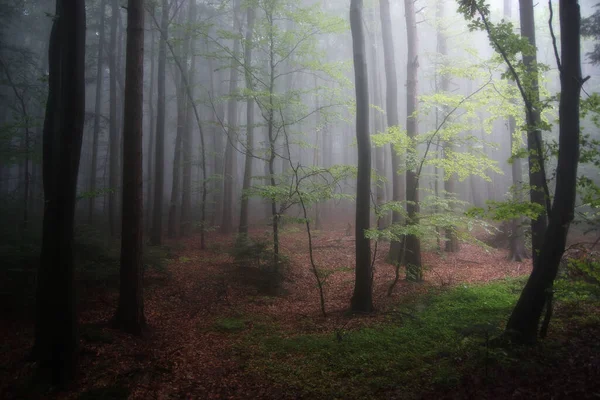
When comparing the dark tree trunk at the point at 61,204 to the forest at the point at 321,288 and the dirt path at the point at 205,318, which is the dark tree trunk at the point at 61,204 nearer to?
the forest at the point at 321,288

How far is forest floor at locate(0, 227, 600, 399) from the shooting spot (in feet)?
16.1

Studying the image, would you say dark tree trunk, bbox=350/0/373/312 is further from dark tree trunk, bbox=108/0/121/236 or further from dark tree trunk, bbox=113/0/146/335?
dark tree trunk, bbox=108/0/121/236

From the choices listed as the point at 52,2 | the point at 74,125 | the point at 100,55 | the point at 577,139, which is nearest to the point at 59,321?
the point at 74,125

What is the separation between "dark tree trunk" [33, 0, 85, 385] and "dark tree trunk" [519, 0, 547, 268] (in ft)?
24.9

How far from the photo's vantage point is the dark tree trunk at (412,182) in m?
9.96

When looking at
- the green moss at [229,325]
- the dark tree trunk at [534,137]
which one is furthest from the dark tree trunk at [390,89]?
the green moss at [229,325]

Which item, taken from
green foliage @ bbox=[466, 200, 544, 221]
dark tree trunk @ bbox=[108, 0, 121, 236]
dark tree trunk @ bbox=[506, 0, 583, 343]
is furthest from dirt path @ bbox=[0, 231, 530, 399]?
dark tree trunk @ bbox=[108, 0, 121, 236]

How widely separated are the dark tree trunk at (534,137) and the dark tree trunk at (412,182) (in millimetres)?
2785

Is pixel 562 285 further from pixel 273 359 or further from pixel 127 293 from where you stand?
pixel 127 293

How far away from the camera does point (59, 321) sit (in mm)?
5371

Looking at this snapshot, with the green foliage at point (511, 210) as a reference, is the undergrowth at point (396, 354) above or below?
below

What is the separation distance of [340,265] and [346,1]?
22224 millimetres

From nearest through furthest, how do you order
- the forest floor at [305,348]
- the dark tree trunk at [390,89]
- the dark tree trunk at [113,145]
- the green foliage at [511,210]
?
the forest floor at [305,348], the green foliage at [511,210], the dark tree trunk at [390,89], the dark tree trunk at [113,145]

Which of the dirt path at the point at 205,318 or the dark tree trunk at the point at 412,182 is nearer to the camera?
the dirt path at the point at 205,318
